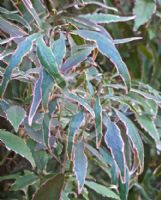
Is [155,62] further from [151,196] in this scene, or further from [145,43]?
[151,196]

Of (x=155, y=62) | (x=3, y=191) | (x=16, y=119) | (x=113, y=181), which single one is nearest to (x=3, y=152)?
(x=3, y=191)

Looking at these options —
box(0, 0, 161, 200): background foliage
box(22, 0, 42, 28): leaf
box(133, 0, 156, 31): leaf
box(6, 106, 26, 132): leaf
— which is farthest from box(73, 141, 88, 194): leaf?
box(133, 0, 156, 31): leaf

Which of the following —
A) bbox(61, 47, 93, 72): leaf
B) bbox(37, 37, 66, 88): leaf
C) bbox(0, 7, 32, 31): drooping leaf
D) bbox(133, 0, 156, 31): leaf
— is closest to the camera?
bbox(37, 37, 66, 88): leaf

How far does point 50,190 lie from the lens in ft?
3.22

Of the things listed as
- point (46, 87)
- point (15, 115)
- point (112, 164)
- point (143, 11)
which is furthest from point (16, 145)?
point (143, 11)

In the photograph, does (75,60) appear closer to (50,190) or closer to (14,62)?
(14,62)

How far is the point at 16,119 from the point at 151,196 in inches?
32.3

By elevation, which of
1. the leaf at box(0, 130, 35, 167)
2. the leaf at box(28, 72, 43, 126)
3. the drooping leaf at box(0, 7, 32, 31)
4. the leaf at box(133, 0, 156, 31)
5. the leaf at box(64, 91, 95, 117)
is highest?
the drooping leaf at box(0, 7, 32, 31)

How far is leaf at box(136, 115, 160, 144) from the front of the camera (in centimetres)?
108

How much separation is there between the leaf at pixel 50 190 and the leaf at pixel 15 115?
5.7 inches

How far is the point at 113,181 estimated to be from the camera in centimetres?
113

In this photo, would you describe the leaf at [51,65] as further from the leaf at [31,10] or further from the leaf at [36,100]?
the leaf at [31,10]

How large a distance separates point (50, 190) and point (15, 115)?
0.16 m

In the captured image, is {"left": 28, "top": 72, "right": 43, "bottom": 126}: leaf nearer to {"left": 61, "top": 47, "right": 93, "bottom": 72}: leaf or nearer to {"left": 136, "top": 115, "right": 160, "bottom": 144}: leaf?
{"left": 61, "top": 47, "right": 93, "bottom": 72}: leaf
